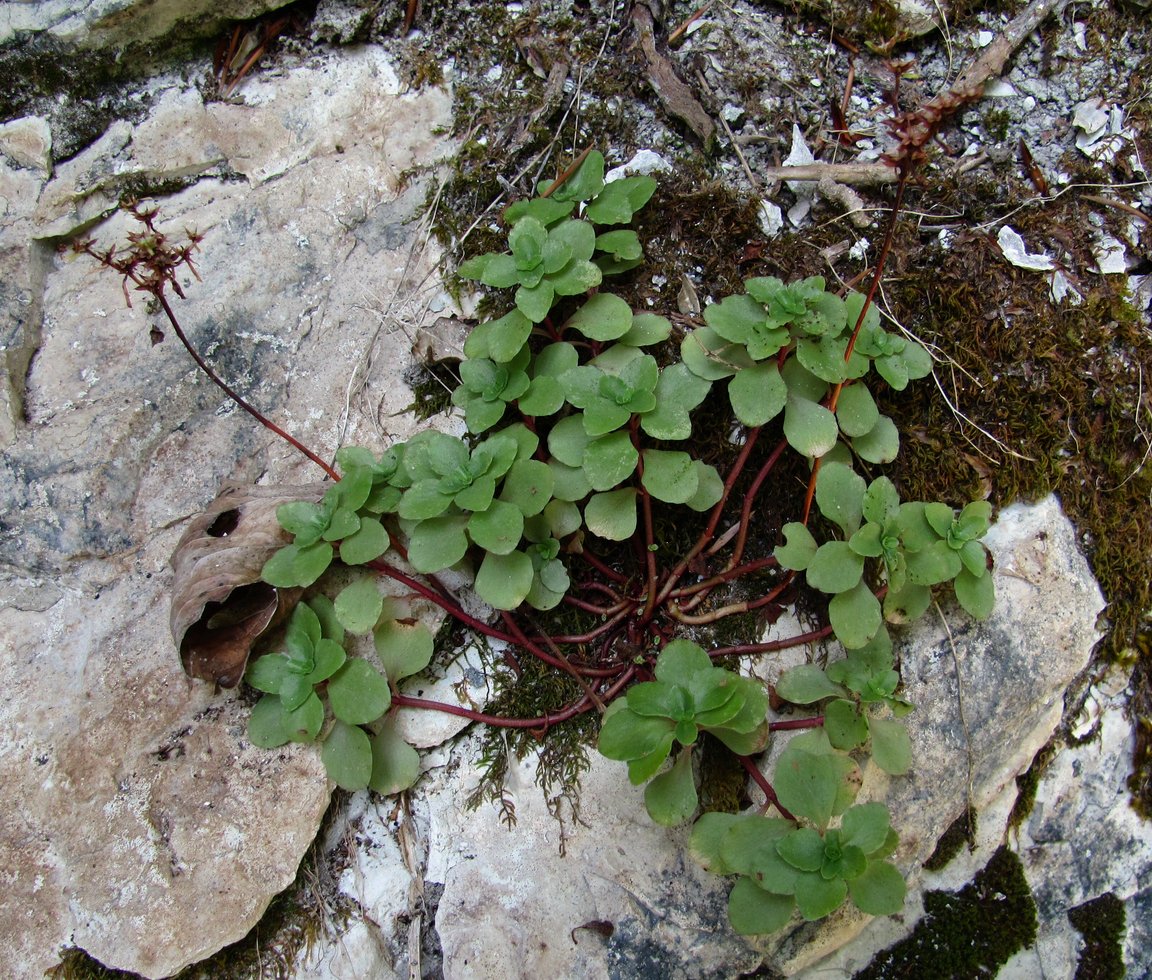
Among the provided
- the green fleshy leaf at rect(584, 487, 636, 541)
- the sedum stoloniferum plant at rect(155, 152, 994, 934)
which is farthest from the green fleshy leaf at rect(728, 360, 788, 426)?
the green fleshy leaf at rect(584, 487, 636, 541)

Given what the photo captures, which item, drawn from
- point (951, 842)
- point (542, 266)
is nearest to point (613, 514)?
point (542, 266)

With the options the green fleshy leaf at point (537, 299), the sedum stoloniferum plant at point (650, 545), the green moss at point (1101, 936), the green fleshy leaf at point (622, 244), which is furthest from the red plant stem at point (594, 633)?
the green moss at point (1101, 936)

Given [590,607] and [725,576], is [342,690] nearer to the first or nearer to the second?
[590,607]

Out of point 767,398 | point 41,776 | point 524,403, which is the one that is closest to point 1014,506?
point 767,398

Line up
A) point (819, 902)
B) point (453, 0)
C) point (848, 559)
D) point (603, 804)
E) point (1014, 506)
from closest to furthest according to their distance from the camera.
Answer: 1. point (819, 902)
2. point (848, 559)
3. point (603, 804)
4. point (1014, 506)
5. point (453, 0)

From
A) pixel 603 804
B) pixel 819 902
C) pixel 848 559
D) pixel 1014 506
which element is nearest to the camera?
pixel 819 902

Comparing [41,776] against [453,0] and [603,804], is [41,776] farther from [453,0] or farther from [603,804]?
[453,0]
